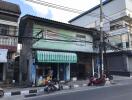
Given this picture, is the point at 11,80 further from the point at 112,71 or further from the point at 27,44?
the point at 112,71

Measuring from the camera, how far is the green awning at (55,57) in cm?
1952

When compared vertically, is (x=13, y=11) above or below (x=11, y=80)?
above

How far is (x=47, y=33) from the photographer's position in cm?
2184

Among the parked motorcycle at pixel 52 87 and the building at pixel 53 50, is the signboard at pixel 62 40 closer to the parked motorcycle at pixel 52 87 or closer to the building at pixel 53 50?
the building at pixel 53 50

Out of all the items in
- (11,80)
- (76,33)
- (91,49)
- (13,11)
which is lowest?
(11,80)

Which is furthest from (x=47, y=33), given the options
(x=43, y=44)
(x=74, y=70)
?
(x=74, y=70)

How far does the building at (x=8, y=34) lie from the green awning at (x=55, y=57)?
3.19 metres

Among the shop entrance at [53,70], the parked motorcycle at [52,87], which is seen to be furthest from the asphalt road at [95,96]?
the shop entrance at [53,70]

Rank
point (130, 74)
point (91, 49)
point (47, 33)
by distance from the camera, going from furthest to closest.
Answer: point (130, 74) < point (91, 49) < point (47, 33)

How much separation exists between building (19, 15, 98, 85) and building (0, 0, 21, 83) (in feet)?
3.49

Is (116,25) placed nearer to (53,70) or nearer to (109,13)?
(109,13)

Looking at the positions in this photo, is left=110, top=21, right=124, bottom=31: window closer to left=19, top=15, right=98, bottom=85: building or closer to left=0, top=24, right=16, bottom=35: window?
left=19, top=15, right=98, bottom=85: building

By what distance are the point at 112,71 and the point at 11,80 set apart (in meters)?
17.5

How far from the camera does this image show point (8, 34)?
69.3ft
